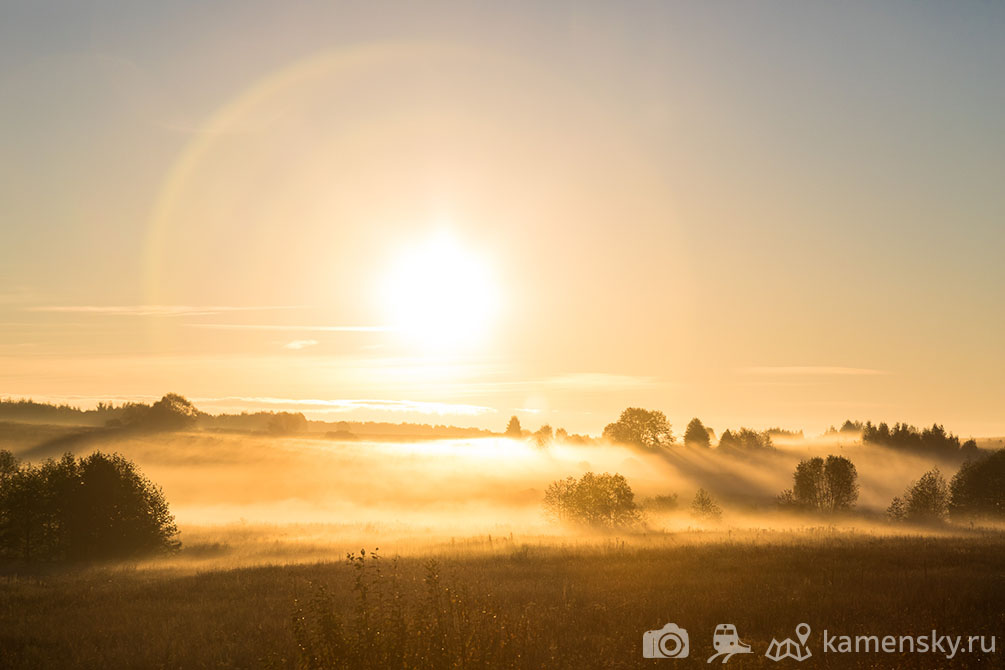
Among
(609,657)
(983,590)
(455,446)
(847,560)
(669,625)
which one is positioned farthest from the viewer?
(455,446)

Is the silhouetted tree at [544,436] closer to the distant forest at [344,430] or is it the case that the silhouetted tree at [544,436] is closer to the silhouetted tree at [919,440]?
the distant forest at [344,430]

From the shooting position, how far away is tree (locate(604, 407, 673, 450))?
116 m

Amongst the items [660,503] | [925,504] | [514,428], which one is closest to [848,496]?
[925,504]

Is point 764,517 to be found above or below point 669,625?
below

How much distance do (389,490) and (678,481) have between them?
44.8 m

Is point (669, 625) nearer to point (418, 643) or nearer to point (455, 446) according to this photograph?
point (418, 643)

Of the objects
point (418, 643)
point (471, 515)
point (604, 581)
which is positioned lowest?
point (471, 515)

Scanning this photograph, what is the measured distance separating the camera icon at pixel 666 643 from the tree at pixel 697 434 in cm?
11600

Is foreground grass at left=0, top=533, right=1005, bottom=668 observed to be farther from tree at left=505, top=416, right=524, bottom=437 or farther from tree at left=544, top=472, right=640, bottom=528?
tree at left=505, top=416, right=524, bottom=437

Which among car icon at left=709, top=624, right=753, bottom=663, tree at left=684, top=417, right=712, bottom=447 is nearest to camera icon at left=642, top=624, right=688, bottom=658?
car icon at left=709, top=624, right=753, bottom=663

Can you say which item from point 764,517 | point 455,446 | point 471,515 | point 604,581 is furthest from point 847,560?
point 455,446

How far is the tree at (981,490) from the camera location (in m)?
62.0

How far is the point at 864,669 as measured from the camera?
1173 cm

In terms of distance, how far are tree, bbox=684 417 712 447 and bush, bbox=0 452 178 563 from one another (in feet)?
341
